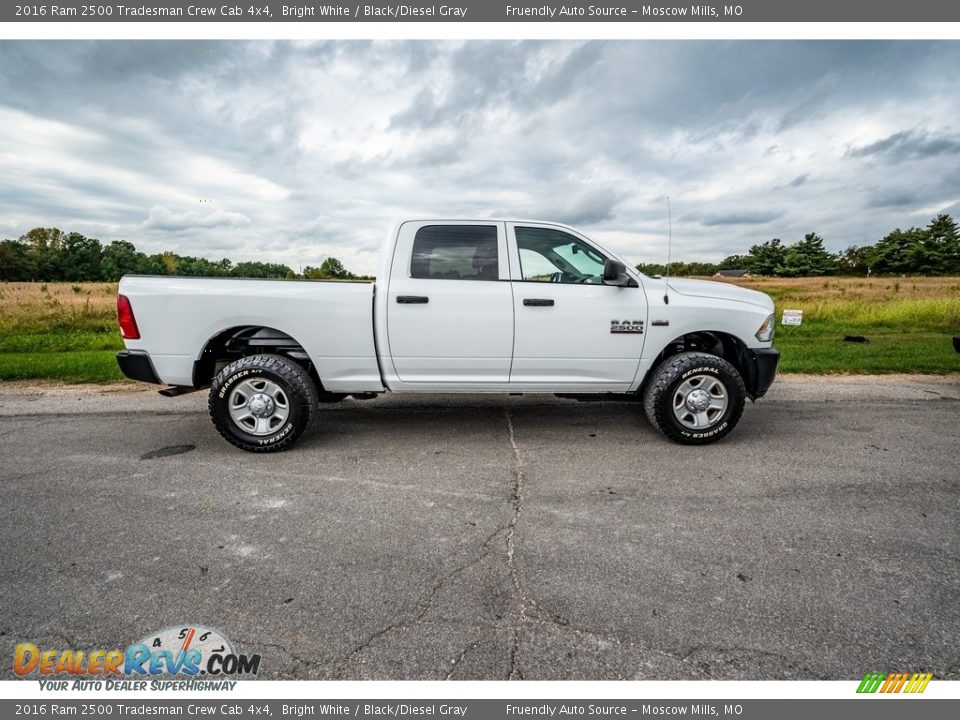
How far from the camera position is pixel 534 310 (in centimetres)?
402

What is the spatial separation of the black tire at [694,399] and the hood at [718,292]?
548 millimetres

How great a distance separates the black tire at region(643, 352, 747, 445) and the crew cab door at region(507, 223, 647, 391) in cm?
29

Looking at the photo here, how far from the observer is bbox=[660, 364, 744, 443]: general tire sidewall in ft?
13.3

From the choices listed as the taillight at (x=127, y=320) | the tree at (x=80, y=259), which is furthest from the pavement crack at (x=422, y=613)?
the tree at (x=80, y=259)

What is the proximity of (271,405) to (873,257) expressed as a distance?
106728 mm

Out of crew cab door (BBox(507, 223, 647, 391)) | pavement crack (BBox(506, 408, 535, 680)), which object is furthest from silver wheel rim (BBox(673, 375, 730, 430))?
pavement crack (BBox(506, 408, 535, 680))

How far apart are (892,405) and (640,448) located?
3578mm

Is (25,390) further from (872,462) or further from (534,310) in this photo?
(872,462)

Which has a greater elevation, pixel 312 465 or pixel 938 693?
pixel 312 465

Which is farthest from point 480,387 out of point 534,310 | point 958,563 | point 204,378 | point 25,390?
point 25,390

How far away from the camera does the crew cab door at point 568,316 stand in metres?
4.04

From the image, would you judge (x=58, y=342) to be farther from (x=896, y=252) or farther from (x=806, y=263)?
(x=896, y=252)

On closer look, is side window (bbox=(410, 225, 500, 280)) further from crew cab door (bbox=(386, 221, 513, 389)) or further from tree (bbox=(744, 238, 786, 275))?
tree (bbox=(744, 238, 786, 275))

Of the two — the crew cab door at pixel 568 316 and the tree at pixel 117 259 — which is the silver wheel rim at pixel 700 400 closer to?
the crew cab door at pixel 568 316
